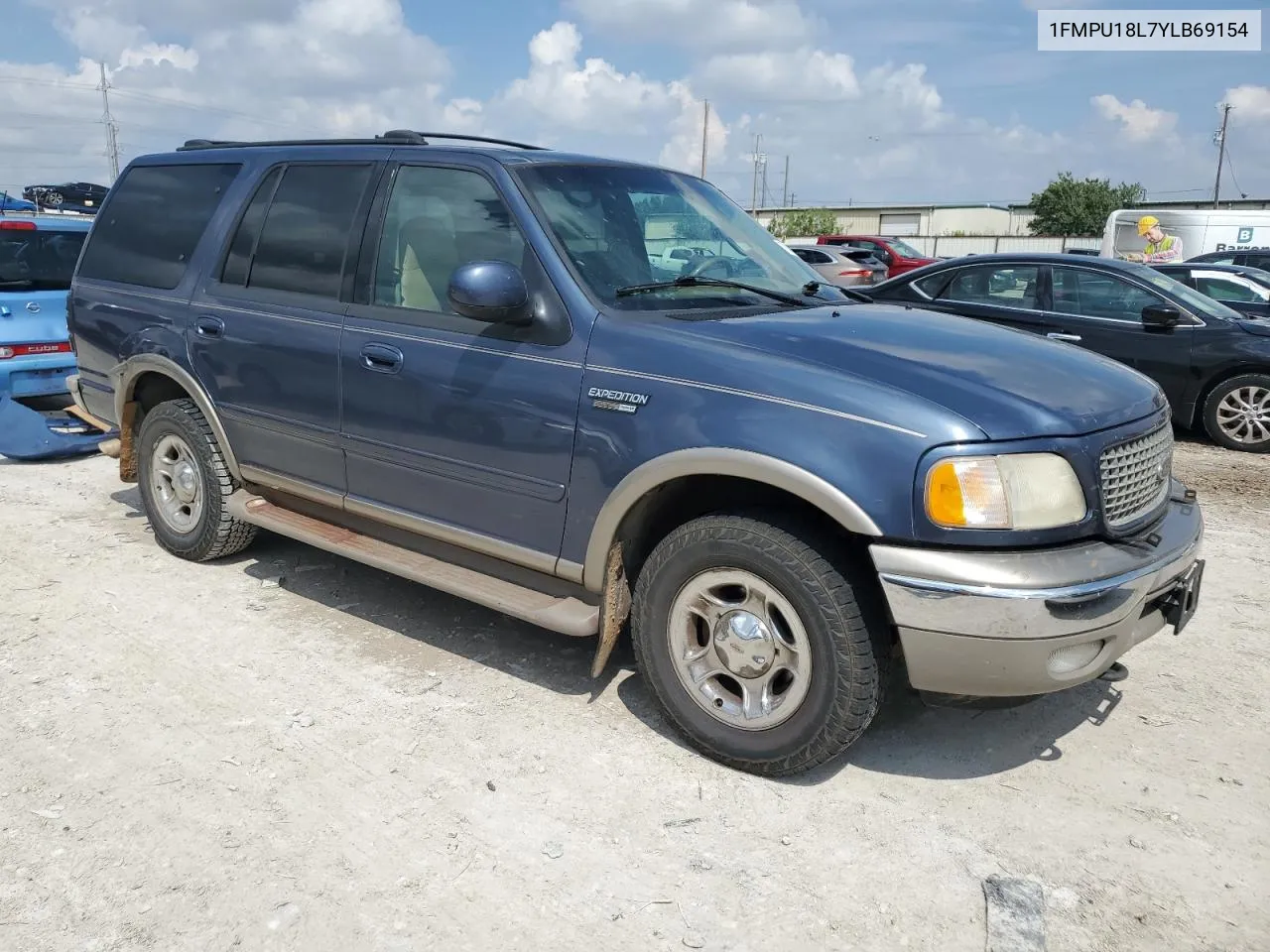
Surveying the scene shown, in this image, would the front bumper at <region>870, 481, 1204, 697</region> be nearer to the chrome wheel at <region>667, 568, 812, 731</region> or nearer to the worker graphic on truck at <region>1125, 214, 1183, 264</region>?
the chrome wheel at <region>667, 568, 812, 731</region>

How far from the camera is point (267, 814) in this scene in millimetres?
3137

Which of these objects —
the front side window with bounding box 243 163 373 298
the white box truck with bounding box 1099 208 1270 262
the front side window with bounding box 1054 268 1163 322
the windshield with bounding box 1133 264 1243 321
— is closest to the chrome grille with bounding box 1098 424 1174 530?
the front side window with bounding box 243 163 373 298

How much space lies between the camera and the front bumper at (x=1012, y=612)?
2.86m

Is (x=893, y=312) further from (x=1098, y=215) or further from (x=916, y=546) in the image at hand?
(x=1098, y=215)

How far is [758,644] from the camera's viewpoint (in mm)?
3271

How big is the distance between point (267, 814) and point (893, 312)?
286cm

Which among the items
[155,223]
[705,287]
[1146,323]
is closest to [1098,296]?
[1146,323]

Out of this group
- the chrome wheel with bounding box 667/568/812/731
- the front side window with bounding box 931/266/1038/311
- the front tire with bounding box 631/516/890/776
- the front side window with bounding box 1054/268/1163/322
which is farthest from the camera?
the front side window with bounding box 931/266/1038/311

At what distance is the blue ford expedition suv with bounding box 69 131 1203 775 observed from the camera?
2.94 metres

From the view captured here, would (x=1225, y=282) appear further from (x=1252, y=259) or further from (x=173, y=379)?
(x=173, y=379)

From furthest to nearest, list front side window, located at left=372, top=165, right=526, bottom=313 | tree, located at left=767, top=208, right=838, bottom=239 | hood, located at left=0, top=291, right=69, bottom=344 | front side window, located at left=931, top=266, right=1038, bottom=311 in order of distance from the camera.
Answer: tree, located at left=767, top=208, right=838, bottom=239 < front side window, located at left=931, top=266, right=1038, bottom=311 < hood, located at left=0, top=291, right=69, bottom=344 < front side window, located at left=372, top=165, right=526, bottom=313

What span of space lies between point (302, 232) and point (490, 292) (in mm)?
1511

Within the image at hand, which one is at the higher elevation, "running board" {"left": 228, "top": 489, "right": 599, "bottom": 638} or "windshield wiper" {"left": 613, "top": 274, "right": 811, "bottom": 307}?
"windshield wiper" {"left": 613, "top": 274, "right": 811, "bottom": 307}

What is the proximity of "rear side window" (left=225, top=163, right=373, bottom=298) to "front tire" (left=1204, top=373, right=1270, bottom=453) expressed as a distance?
23.9 ft
